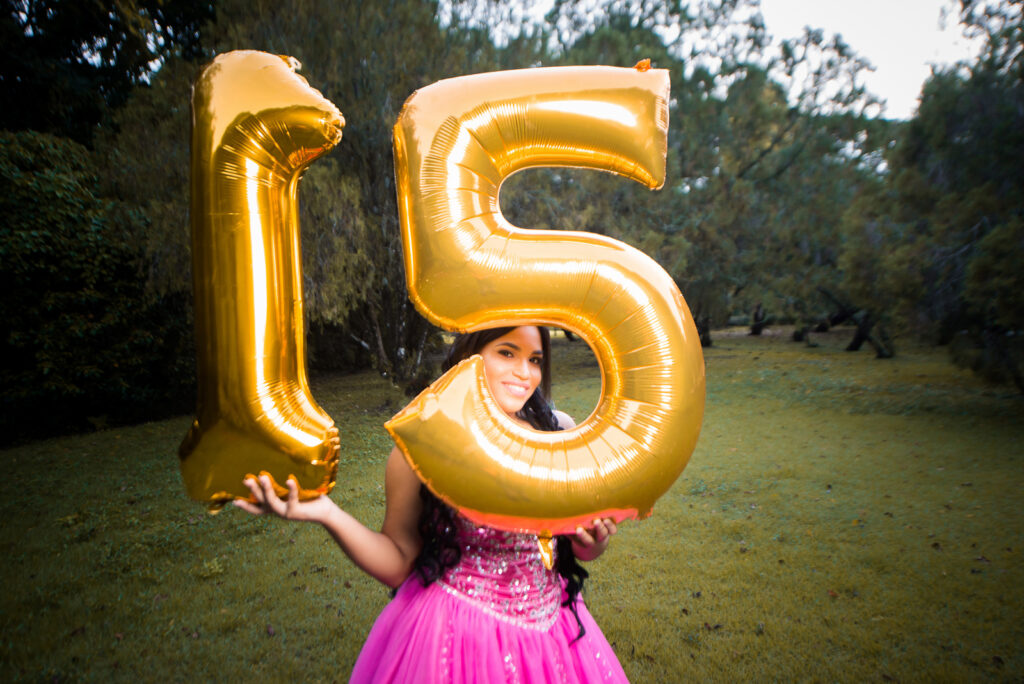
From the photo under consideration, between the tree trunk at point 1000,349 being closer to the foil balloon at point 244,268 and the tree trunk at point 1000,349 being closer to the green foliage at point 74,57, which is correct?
the foil balloon at point 244,268

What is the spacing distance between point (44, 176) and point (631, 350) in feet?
31.4

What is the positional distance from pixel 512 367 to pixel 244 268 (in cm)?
69

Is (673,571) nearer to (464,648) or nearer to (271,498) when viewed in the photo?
(464,648)

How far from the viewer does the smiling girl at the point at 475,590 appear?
4.81 ft

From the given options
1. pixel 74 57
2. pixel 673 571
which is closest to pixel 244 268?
pixel 673 571

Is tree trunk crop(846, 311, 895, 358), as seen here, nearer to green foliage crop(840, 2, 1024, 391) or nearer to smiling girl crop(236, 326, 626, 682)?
green foliage crop(840, 2, 1024, 391)

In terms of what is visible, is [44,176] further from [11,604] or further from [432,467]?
[432,467]

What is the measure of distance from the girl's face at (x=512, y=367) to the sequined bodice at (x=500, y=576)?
43cm

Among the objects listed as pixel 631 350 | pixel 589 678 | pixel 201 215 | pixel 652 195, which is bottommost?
pixel 589 678

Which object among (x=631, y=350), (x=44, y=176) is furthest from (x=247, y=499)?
(x=44, y=176)

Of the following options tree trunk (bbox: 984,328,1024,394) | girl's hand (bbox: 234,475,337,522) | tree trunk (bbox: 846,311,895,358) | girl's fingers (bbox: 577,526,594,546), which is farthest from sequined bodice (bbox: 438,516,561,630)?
tree trunk (bbox: 846,311,895,358)

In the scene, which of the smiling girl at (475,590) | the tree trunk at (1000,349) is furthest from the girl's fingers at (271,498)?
the tree trunk at (1000,349)

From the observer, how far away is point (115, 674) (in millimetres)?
3312

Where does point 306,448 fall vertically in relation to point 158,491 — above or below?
above
